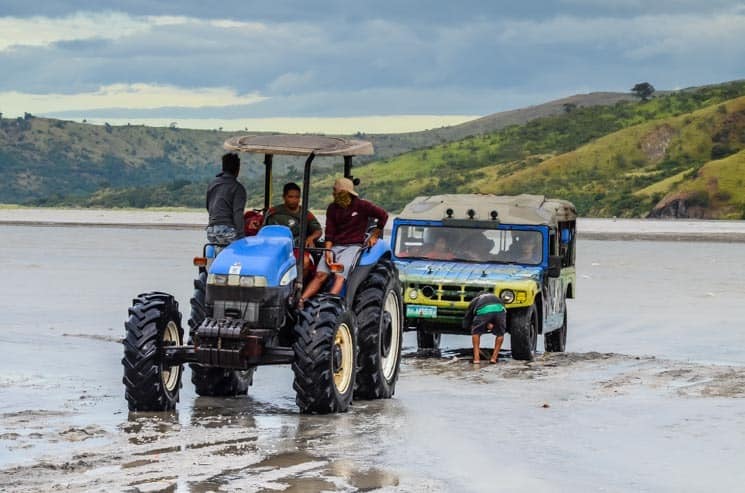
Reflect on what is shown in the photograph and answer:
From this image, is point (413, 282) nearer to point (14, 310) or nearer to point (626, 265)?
point (14, 310)

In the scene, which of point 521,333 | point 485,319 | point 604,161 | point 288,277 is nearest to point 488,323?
point 485,319

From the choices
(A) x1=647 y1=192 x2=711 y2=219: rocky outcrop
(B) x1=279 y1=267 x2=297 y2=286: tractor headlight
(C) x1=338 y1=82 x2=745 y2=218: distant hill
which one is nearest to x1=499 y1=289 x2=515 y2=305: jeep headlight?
(B) x1=279 y1=267 x2=297 y2=286: tractor headlight

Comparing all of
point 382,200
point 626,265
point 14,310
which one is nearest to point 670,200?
point 382,200

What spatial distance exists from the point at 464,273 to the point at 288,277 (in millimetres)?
6280

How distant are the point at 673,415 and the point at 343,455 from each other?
3779mm

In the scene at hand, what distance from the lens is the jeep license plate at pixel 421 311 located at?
59.3ft

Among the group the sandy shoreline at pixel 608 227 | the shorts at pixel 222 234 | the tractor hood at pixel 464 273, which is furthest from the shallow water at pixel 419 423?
the sandy shoreline at pixel 608 227

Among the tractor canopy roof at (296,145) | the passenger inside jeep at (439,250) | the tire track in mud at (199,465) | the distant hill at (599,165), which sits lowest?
the tire track in mud at (199,465)

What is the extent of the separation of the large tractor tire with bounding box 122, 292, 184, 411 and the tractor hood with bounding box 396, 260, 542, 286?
595cm

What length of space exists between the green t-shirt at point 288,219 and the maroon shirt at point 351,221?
587mm

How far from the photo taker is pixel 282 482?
31.3ft

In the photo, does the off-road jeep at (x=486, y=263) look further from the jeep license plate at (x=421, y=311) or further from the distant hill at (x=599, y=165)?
the distant hill at (x=599, y=165)

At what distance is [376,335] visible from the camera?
13.7m

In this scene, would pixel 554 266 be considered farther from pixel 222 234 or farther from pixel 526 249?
pixel 222 234
